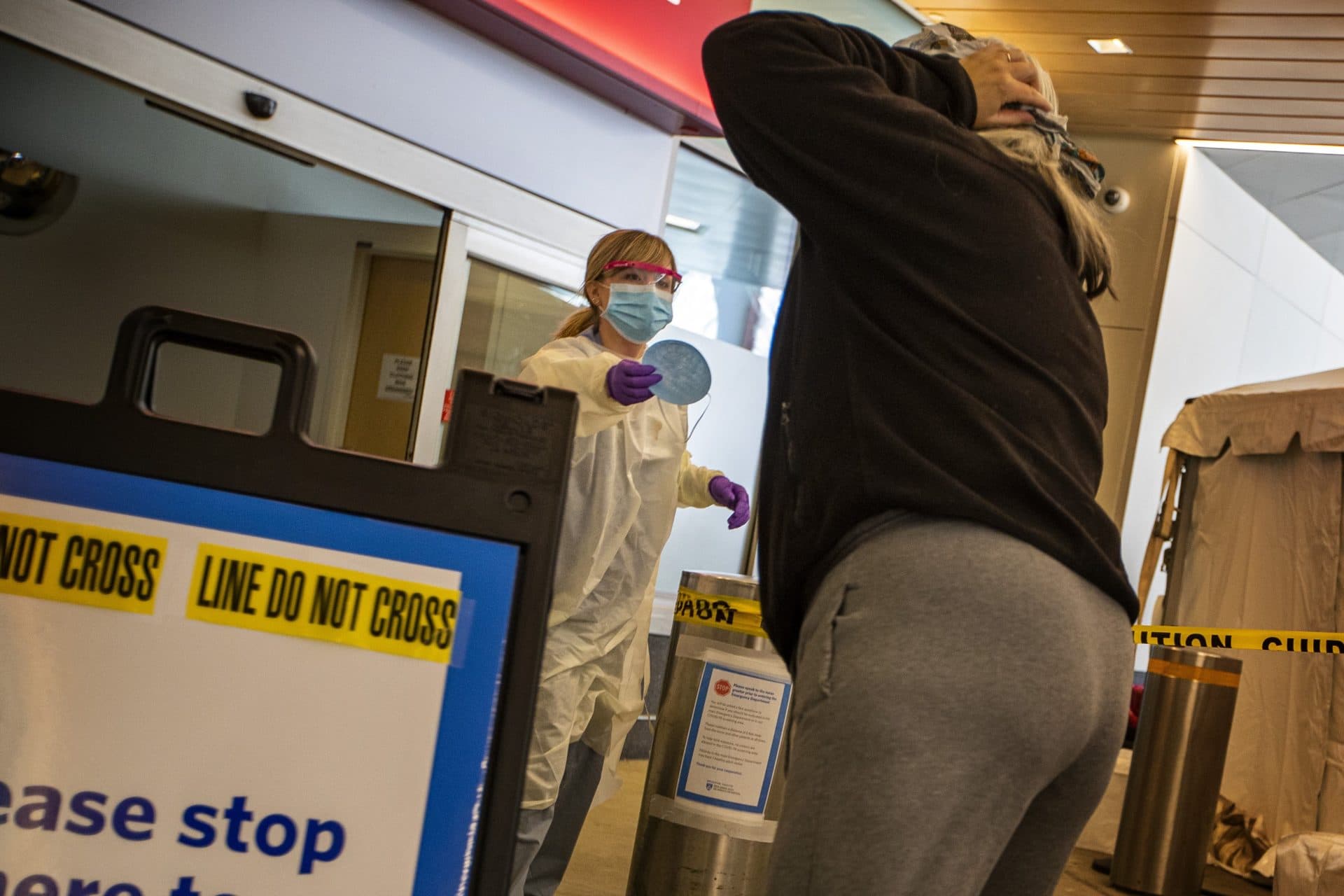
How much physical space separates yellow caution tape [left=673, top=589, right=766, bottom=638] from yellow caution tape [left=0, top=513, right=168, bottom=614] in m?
2.16

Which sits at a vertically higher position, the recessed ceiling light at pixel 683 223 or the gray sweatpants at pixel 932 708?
the recessed ceiling light at pixel 683 223

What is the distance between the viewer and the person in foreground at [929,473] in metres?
1.12

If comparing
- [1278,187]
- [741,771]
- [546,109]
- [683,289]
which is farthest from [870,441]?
[1278,187]

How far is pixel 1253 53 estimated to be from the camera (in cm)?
673

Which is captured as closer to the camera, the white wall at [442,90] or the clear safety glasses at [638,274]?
the clear safety glasses at [638,274]

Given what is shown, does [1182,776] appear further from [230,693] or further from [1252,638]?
[230,693]

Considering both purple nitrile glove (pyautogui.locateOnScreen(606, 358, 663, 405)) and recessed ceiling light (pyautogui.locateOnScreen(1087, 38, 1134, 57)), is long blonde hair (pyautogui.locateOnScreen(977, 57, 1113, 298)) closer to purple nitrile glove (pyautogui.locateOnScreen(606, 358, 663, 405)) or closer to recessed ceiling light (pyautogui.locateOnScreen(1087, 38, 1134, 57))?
purple nitrile glove (pyautogui.locateOnScreen(606, 358, 663, 405))

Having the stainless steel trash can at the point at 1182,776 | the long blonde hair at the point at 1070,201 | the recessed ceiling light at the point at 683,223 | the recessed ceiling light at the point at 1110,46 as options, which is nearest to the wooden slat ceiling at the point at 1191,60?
the recessed ceiling light at the point at 1110,46

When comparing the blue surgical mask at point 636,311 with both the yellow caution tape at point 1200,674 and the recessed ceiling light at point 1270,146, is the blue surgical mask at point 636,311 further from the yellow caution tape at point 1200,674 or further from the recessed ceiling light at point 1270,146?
the recessed ceiling light at point 1270,146

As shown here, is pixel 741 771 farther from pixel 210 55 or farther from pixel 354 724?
pixel 210 55

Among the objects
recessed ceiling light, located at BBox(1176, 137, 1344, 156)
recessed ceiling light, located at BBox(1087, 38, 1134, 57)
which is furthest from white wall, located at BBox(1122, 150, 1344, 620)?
recessed ceiling light, located at BBox(1087, 38, 1134, 57)

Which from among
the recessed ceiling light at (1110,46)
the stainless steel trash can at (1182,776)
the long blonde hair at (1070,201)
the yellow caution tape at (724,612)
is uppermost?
the recessed ceiling light at (1110,46)

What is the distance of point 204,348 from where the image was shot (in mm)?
904

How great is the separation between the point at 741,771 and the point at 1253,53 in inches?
222
